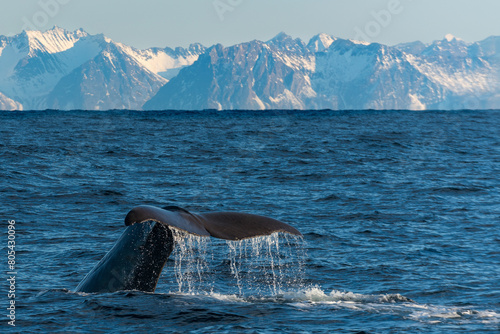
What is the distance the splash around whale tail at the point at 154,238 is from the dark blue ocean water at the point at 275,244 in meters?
0.21

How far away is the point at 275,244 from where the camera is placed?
1441 cm

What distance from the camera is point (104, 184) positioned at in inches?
862

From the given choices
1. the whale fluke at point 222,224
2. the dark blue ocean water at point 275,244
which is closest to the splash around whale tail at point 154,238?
the whale fluke at point 222,224

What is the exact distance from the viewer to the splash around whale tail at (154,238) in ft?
22.3

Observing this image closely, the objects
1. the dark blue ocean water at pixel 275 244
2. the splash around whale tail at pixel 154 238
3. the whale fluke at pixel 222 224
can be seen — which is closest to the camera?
the whale fluke at pixel 222 224

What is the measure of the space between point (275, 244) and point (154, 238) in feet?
23.4

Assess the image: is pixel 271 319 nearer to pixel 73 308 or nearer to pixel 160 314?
pixel 160 314

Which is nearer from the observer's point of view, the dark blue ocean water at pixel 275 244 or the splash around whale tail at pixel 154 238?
the splash around whale tail at pixel 154 238

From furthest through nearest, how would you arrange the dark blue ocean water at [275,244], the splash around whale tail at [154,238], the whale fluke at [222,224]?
the dark blue ocean water at [275,244] → the splash around whale tail at [154,238] → the whale fluke at [222,224]

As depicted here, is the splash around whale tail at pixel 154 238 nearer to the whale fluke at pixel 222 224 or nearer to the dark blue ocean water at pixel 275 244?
the whale fluke at pixel 222 224

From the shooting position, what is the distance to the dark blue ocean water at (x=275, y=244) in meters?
8.43

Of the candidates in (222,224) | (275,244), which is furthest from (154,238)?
(275,244)

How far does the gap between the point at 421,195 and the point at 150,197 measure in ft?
27.1

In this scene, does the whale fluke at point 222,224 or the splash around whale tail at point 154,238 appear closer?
the whale fluke at point 222,224
